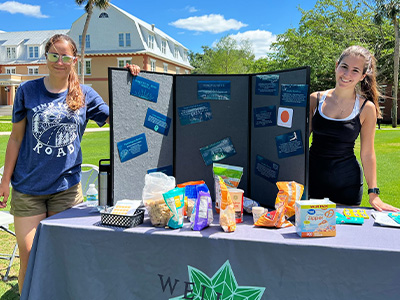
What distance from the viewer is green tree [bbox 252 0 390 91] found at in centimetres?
2734

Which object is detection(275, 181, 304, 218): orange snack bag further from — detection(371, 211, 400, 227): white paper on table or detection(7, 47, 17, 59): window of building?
detection(7, 47, 17, 59): window of building

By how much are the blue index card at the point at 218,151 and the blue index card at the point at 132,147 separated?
17.3 inches

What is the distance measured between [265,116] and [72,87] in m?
1.27

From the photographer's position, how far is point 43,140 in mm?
2070

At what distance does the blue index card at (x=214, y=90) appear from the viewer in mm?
2463

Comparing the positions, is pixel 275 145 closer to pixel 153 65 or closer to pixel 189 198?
pixel 189 198

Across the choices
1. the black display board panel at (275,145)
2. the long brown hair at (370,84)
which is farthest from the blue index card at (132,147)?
the long brown hair at (370,84)

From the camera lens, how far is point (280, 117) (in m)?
2.22

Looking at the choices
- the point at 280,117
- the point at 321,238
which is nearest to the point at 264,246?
the point at 321,238

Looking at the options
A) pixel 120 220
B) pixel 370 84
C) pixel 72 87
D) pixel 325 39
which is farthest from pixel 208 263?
pixel 325 39

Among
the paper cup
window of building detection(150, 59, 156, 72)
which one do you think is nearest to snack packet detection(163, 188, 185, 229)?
the paper cup

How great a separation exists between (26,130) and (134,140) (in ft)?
2.15

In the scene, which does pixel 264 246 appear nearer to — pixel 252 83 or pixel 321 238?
pixel 321 238

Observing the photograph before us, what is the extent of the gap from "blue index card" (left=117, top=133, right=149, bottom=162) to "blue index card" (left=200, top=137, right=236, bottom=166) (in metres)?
0.44
